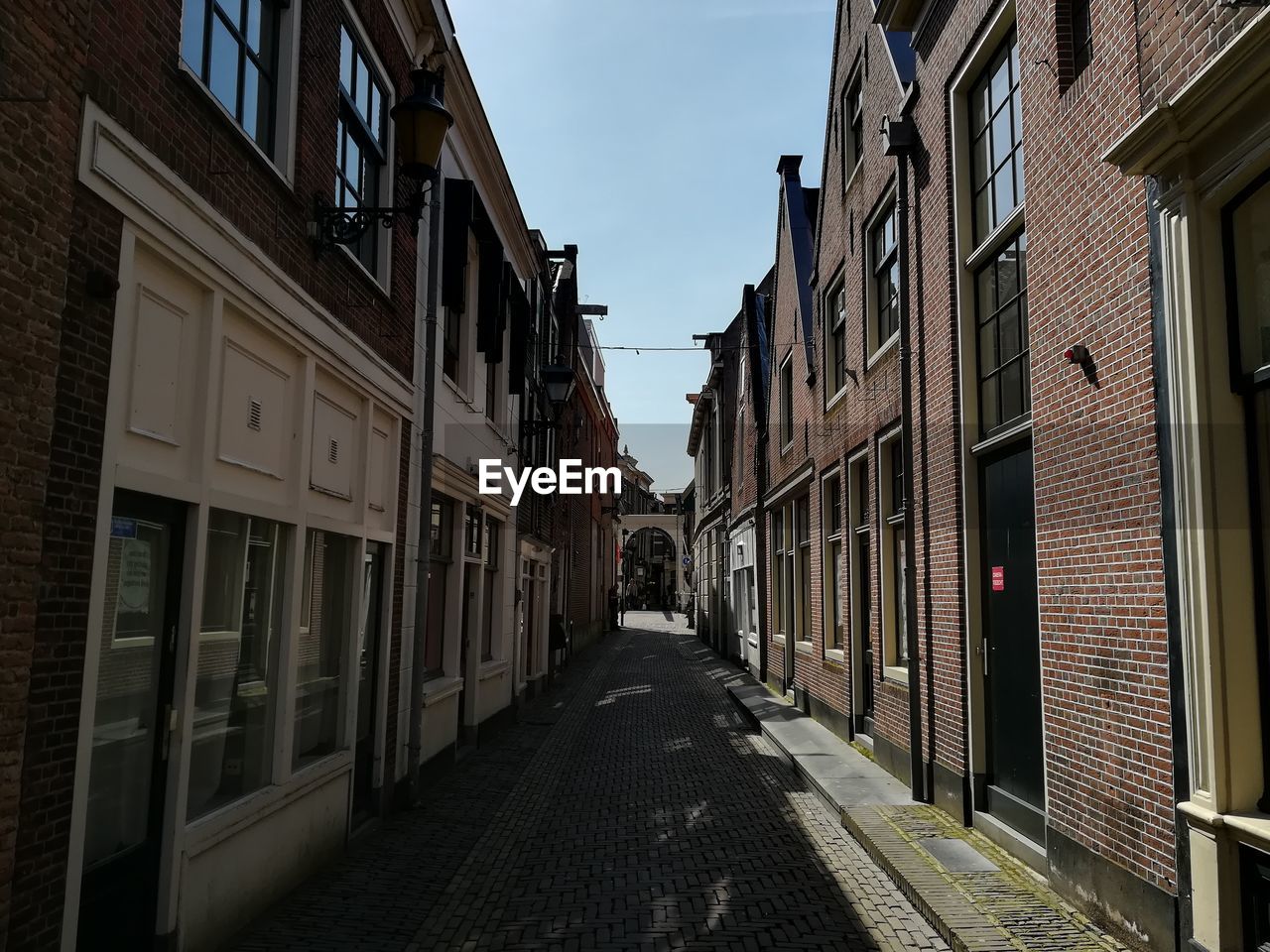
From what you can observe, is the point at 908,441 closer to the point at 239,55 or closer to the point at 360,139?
the point at 360,139

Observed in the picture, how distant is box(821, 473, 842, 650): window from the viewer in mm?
12595

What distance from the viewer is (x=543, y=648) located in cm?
1816

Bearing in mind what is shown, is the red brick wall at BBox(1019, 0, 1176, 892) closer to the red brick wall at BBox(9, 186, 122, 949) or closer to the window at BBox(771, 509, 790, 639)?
the red brick wall at BBox(9, 186, 122, 949)

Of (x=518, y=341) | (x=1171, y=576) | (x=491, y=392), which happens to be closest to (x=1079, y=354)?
(x=1171, y=576)

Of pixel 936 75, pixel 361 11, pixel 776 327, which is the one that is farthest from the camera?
pixel 776 327

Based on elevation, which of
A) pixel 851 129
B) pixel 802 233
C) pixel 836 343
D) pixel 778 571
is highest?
pixel 802 233

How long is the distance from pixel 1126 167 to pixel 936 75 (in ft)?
13.6

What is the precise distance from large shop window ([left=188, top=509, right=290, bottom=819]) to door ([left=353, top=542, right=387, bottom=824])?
5.15ft

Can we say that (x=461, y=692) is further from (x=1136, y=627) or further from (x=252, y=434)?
(x=1136, y=627)

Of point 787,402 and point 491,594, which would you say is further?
point 787,402

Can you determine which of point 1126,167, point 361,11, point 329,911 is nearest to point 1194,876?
point 1126,167

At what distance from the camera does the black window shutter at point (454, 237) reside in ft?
32.6

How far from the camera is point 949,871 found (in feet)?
20.1

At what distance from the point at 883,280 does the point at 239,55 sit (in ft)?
23.6
